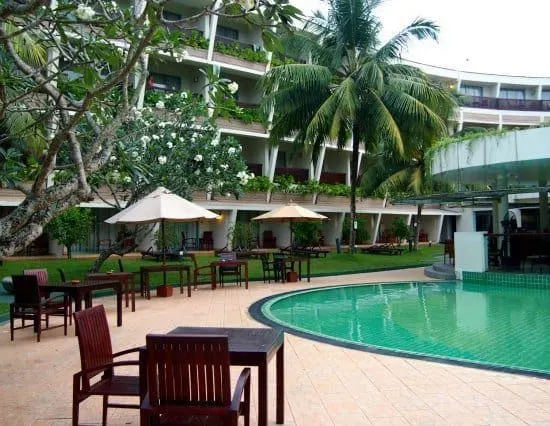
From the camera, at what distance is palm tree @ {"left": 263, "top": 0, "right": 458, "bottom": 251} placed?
19.8 meters

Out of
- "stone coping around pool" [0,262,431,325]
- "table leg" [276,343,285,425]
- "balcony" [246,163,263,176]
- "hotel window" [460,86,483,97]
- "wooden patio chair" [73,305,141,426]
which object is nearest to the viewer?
"wooden patio chair" [73,305,141,426]

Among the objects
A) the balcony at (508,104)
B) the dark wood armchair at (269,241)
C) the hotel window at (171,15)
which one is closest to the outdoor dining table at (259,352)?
the hotel window at (171,15)

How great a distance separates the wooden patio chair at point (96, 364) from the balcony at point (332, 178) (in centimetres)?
2950

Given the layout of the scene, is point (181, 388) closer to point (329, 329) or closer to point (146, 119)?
point (329, 329)

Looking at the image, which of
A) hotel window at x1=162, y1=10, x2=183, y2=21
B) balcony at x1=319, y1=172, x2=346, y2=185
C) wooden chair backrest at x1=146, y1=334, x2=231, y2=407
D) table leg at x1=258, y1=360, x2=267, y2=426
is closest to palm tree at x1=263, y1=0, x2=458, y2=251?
hotel window at x1=162, y1=10, x2=183, y2=21

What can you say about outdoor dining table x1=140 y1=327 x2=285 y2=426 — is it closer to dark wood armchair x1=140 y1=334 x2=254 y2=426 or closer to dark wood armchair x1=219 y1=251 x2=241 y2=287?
dark wood armchair x1=140 y1=334 x2=254 y2=426

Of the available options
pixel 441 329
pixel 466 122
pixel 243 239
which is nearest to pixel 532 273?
pixel 441 329

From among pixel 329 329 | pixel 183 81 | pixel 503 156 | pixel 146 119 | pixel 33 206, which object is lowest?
pixel 329 329

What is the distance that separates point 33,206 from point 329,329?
19.7 feet

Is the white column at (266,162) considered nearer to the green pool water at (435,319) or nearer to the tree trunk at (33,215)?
the green pool water at (435,319)

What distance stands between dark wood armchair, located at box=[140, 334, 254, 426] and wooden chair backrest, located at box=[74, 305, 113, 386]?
92cm

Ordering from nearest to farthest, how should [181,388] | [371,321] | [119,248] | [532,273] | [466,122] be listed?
[181,388] < [371,321] < [119,248] < [532,273] < [466,122]

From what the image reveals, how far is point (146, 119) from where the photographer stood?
580 inches

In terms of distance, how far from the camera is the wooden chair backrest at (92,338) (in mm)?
3895
